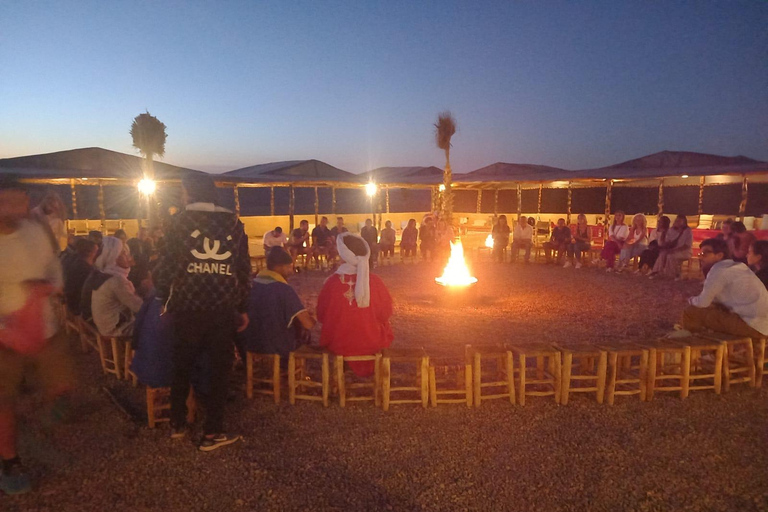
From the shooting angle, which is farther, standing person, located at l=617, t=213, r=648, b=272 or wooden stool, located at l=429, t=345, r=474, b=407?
standing person, located at l=617, t=213, r=648, b=272

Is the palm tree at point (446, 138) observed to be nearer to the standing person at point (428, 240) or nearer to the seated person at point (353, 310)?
the standing person at point (428, 240)

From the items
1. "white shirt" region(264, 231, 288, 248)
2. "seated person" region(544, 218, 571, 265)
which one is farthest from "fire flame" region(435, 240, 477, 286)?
"seated person" region(544, 218, 571, 265)

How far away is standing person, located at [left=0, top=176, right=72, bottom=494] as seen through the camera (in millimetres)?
3021

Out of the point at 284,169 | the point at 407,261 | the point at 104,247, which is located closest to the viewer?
the point at 104,247

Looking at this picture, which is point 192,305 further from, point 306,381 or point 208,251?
point 306,381

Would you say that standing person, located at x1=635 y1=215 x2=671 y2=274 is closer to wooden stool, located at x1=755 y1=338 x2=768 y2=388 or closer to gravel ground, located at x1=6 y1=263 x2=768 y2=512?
wooden stool, located at x1=755 y1=338 x2=768 y2=388

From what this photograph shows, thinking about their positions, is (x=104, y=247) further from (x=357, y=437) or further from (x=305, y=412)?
(x=357, y=437)

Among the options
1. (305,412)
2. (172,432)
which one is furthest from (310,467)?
(172,432)

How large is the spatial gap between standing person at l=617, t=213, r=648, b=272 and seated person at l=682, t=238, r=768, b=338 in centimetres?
730

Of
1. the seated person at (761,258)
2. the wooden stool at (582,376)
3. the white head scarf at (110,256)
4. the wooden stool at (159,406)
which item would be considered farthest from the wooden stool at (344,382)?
the seated person at (761,258)

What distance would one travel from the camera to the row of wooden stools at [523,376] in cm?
442

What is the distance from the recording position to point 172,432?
12.5 ft

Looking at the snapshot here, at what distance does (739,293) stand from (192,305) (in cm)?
512

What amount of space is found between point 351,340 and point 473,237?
49.1ft
